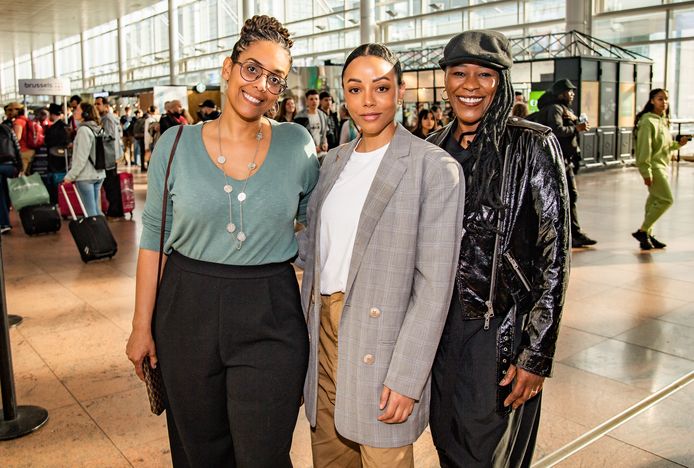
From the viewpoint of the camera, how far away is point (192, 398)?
6.59 ft

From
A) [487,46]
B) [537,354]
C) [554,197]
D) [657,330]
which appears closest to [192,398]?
[537,354]

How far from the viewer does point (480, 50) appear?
1.90 meters

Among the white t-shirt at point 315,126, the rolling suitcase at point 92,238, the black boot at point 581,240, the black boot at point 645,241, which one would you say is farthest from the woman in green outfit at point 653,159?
the rolling suitcase at point 92,238

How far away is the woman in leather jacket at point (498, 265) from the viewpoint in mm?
→ 1876

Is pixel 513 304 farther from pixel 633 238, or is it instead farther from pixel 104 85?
pixel 104 85

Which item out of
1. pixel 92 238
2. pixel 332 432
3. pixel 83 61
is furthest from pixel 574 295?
pixel 83 61

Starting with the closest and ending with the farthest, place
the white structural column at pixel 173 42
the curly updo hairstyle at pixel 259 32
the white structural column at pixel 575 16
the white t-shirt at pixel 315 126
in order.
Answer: the curly updo hairstyle at pixel 259 32 → the white t-shirt at pixel 315 126 → the white structural column at pixel 575 16 → the white structural column at pixel 173 42

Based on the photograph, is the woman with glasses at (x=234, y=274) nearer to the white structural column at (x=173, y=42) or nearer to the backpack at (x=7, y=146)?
the backpack at (x=7, y=146)

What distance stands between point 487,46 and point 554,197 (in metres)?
0.47

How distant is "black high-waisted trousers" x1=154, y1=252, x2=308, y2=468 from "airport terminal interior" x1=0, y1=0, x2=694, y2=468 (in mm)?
1080

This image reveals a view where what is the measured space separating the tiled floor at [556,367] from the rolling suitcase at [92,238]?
19cm

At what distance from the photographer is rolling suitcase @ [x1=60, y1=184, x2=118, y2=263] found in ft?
24.2

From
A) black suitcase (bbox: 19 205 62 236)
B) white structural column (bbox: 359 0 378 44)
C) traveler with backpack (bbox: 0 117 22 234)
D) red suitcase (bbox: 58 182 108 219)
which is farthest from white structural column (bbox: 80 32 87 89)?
black suitcase (bbox: 19 205 62 236)

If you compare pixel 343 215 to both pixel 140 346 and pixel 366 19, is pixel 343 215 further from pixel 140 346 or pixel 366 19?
pixel 366 19
